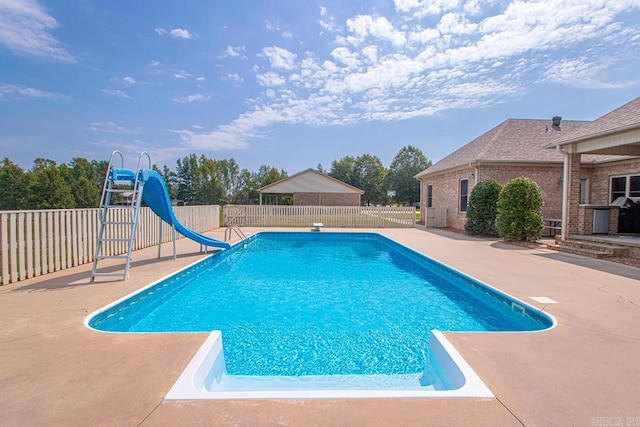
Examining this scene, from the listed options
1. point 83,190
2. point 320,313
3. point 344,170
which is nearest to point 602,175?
point 320,313

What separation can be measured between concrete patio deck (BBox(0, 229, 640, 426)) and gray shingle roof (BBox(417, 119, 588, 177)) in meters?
10.0

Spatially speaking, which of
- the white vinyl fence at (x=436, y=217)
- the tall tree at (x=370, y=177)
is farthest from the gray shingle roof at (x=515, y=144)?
the tall tree at (x=370, y=177)

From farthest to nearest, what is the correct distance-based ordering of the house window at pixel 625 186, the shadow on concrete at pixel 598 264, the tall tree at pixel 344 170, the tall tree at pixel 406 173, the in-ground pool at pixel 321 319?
the tall tree at pixel 344 170, the tall tree at pixel 406 173, the house window at pixel 625 186, the shadow on concrete at pixel 598 264, the in-ground pool at pixel 321 319

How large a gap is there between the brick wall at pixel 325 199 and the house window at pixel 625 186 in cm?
1984

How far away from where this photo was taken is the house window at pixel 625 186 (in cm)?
1084

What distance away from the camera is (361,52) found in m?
12.0

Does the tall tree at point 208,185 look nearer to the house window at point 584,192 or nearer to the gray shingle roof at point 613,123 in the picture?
the house window at point 584,192

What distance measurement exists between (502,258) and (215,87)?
1470cm

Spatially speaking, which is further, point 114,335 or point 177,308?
point 177,308

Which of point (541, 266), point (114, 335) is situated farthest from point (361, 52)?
point (114, 335)

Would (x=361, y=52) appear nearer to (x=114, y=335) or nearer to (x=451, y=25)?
(x=451, y=25)

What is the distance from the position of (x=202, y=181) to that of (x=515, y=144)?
45568mm

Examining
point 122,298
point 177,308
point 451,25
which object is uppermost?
point 451,25

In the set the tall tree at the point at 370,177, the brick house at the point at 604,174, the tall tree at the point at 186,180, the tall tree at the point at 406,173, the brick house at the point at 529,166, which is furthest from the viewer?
the tall tree at the point at 370,177
